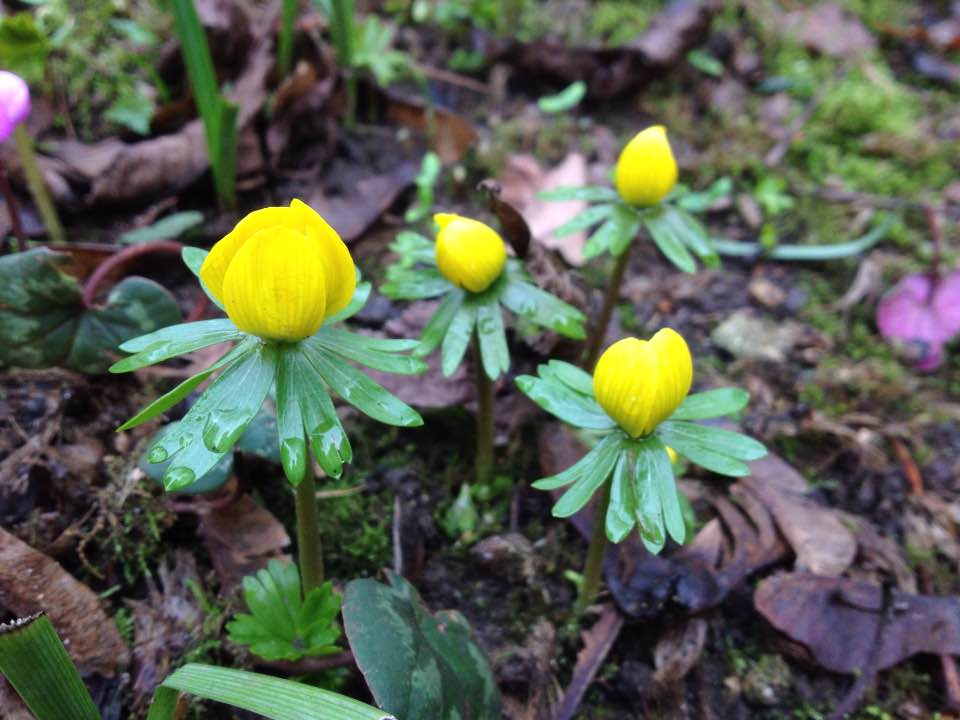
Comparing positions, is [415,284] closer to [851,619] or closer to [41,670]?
[41,670]

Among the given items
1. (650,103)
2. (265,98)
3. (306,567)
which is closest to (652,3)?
(650,103)

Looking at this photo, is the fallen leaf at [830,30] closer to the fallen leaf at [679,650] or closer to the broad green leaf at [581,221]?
the broad green leaf at [581,221]

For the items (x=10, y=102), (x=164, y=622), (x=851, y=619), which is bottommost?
(x=851, y=619)

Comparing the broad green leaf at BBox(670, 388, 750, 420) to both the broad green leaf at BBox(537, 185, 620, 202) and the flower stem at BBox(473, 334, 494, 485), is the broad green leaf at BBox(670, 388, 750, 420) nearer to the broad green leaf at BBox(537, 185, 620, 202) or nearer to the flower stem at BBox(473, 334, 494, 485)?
the flower stem at BBox(473, 334, 494, 485)

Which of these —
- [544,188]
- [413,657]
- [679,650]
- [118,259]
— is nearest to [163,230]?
[118,259]

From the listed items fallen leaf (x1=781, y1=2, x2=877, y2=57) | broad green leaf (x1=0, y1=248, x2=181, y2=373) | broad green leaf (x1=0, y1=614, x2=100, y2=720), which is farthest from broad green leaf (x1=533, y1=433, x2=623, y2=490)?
fallen leaf (x1=781, y1=2, x2=877, y2=57)
